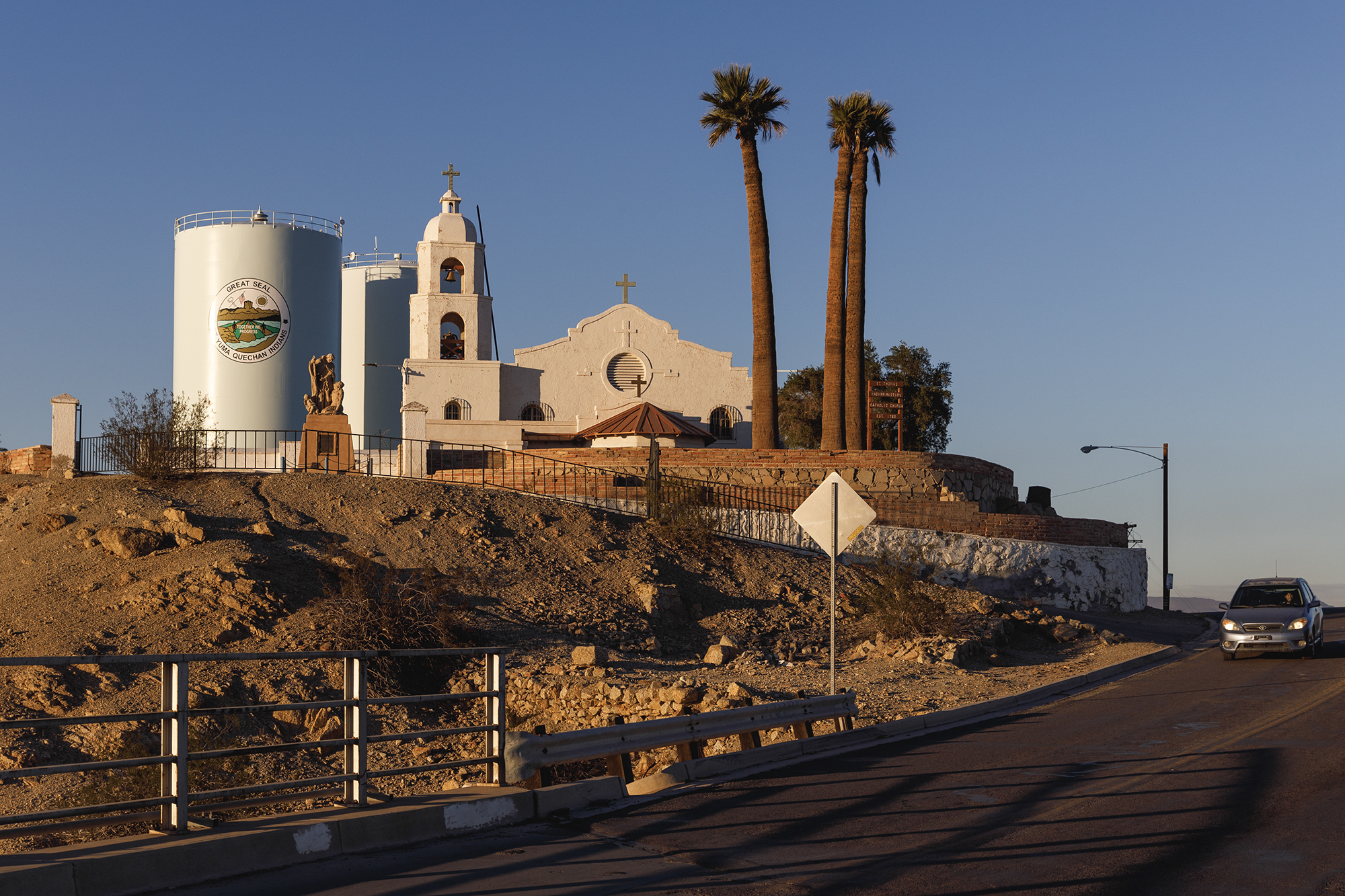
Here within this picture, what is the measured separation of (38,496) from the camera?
88.7ft

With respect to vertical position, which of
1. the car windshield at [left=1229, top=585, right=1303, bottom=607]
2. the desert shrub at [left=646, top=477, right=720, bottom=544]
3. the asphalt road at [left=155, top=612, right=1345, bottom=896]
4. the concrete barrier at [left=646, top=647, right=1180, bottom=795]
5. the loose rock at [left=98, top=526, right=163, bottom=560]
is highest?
the desert shrub at [left=646, top=477, right=720, bottom=544]

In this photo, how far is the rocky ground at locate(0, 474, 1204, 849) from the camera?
1711 cm

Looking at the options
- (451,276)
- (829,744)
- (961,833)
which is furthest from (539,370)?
(961,833)

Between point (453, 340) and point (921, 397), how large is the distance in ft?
72.6

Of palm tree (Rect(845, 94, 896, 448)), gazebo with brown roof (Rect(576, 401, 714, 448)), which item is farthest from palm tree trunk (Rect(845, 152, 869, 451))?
gazebo with brown roof (Rect(576, 401, 714, 448))

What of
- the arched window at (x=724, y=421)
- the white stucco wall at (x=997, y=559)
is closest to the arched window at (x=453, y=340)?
the arched window at (x=724, y=421)

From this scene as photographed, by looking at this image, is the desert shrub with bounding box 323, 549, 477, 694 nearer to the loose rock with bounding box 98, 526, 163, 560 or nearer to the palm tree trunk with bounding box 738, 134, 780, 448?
the loose rock with bounding box 98, 526, 163, 560

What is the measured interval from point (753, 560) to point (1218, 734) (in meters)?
17.1

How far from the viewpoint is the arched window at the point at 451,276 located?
5066 cm

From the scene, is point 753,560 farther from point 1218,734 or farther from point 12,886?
point 12,886

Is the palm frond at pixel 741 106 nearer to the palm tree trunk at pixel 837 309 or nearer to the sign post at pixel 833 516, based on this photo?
the palm tree trunk at pixel 837 309

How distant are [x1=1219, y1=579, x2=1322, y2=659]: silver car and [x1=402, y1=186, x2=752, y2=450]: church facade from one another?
1137 inches

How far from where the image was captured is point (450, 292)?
5094cm

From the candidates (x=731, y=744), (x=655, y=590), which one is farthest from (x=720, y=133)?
(x=731, y=744)
